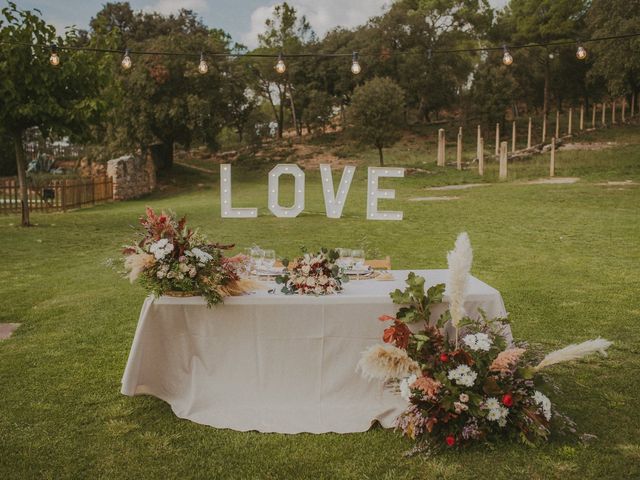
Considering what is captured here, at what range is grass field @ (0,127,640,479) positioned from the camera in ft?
13.0

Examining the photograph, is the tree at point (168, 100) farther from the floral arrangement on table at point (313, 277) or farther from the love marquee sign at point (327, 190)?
the floral arrangement on table at point (313, 277)

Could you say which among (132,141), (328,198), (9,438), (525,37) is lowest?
(9,438)

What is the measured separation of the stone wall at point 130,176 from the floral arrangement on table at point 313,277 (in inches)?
877

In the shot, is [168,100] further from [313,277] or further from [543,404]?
[543,404]

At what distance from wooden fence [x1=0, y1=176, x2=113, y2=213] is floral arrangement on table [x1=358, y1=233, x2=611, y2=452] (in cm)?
1959

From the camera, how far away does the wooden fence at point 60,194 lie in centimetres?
2103

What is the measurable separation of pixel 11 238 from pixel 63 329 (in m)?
8.52

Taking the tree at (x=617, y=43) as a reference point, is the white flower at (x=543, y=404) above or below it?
below

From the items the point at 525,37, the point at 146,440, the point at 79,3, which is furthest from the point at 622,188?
the point at 79,3

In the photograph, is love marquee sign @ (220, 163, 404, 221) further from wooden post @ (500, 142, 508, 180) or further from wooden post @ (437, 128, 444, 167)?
wooden post @ (437, 128, 444, 167)

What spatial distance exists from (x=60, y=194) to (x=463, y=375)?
20840 mm

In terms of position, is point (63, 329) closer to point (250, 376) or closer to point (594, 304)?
point (250, 376)

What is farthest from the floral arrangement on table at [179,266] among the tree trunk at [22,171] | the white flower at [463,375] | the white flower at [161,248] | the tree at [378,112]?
the tree at [378,112]

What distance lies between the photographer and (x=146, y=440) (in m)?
4.34
